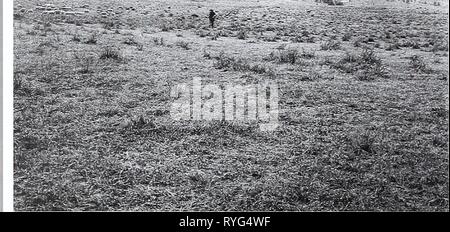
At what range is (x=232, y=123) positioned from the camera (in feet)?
19.4

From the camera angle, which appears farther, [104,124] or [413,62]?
[413,62]

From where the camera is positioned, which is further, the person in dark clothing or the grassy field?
the person in dark clothing

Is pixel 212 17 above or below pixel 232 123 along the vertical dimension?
above

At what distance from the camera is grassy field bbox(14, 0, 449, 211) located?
4.46m

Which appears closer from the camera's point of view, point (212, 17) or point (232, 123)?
point (232, 123)

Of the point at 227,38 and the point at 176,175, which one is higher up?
the point at 227,38

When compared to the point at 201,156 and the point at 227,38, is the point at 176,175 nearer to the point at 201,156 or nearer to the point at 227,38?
the point at 201,156

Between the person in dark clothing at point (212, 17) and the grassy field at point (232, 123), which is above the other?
the person in dark clothing at point (212, 17)

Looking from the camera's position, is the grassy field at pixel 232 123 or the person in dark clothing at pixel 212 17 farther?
the person in dark clothing at pixel 212 17

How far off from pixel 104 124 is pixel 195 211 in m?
2.21

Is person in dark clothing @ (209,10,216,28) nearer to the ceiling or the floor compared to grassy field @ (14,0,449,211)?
nearer to the ceiling

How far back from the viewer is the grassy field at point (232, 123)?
176 inches
